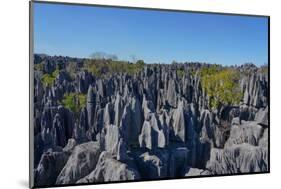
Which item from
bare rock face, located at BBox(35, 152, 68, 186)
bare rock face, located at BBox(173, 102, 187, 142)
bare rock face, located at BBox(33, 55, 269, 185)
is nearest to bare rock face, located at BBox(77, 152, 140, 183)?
bare rock face, located at BBox(33, 55, 269, 185)

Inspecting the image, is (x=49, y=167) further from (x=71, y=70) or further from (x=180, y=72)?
(x=180, y=72)

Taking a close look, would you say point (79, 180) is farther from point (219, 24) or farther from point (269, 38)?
point (269, 38)

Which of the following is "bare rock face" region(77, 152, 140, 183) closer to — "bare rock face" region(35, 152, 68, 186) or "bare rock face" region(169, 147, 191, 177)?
"bare rock face" region(35, 152, 68, 186)

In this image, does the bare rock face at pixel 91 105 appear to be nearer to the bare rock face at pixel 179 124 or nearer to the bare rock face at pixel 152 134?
the bare rock face at pixel 152 134

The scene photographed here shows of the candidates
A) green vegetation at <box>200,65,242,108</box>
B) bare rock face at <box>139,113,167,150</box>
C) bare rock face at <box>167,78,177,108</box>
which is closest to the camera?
bare rock face at <box>139,113,167,150</box>

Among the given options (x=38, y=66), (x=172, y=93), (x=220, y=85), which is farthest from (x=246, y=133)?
(x=38, y=66)

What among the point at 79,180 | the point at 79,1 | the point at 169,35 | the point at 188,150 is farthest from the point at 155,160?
the point at 79,1
